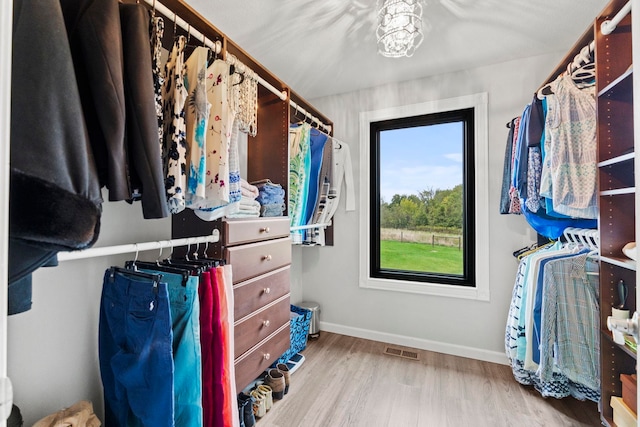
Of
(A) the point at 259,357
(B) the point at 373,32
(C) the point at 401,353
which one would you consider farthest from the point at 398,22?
(C) the point at 401,353

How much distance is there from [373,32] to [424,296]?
2.13 meters

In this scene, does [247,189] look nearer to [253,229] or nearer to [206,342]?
[253,229]

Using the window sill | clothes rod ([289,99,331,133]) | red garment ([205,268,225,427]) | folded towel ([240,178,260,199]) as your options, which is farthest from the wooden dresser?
the window sill

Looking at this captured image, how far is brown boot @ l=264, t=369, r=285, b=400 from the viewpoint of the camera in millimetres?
1823

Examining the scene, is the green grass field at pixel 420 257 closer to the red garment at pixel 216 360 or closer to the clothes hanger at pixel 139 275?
the red garment at pixel 216 360

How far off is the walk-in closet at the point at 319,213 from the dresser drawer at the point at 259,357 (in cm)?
2

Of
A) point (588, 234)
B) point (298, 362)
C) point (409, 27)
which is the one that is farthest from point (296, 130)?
point (588, 234)

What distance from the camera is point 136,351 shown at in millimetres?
1043

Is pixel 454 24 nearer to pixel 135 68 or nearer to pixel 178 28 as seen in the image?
pixel 178 28

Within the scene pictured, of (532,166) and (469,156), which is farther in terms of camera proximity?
(469,156)

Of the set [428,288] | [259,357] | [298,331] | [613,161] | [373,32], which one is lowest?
[298,331]

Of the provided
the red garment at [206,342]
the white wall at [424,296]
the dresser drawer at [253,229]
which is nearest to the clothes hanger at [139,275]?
the red garment at [206,342]

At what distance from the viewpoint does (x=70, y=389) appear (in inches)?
50.3

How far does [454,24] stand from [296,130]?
126 cm
